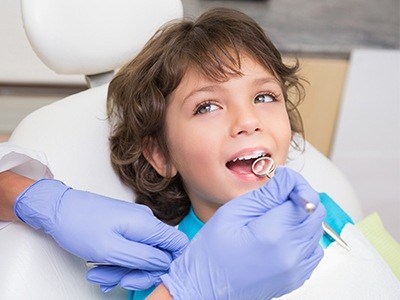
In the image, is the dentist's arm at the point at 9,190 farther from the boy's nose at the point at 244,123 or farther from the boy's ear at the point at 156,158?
the boy's nose at the point at 244,123

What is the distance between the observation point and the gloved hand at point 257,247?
0.93 metres

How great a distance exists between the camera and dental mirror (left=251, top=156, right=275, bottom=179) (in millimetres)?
1156

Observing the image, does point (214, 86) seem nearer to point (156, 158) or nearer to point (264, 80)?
point (264, 80)

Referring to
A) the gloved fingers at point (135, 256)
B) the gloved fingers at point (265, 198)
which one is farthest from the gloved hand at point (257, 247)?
the gloved fingers at point (135, 256)

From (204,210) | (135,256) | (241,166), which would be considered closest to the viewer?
(135,256)

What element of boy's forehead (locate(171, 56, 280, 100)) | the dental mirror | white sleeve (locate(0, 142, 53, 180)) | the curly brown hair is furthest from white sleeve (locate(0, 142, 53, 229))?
the dental mirror

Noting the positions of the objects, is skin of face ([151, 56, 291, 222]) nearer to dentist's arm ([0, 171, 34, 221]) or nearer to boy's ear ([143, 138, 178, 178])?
boy's ear ([143, 138, 178, 178])

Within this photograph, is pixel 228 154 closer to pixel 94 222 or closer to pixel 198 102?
pixel 198 102

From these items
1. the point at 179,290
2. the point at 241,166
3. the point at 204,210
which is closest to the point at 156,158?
the point at 204,210

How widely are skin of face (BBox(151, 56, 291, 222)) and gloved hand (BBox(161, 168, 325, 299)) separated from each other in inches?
7.7

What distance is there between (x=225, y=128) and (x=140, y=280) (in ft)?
1.02

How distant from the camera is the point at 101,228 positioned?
3.60 ft

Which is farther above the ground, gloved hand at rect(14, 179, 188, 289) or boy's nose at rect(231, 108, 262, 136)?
boy's nose at rect(231, 108, 262, 136)

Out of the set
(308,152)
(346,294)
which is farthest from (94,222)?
(308,152)
